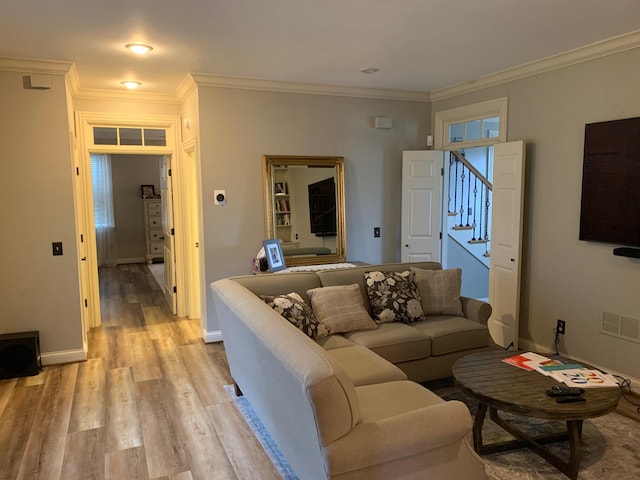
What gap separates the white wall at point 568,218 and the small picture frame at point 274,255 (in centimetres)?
229

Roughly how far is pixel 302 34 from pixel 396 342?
223cm

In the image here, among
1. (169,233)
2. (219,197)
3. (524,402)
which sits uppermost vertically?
(219,197)

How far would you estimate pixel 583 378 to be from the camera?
2.60 metres

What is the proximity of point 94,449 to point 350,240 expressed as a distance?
3174 mm

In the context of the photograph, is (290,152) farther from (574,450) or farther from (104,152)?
(574,450)

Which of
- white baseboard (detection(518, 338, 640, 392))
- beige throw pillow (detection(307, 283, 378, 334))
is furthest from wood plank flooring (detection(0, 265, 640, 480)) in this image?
beige throw pillow (detection(307, 283, 378, 334))

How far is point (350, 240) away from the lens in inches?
203

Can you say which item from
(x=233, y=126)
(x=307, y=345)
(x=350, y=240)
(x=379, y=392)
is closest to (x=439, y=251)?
(x=350, y=240)

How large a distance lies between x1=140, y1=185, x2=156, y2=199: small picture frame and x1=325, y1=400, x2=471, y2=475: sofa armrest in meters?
9.15

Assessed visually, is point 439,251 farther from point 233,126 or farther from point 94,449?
point 94,449

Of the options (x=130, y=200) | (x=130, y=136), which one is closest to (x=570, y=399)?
(x=130, y=136)

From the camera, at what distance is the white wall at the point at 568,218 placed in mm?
3502

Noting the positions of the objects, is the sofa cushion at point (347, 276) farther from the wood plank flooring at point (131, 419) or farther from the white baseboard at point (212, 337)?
the white baseboard at point (212, 337)

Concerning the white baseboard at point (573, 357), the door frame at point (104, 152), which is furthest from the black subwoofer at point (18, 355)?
the white baseboard at point (573, 357)
